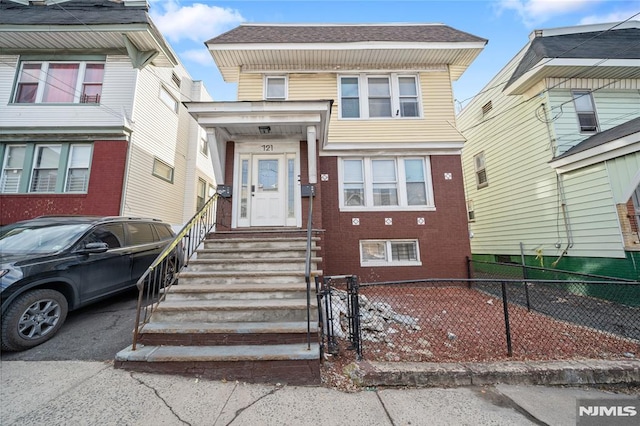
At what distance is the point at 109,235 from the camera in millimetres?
4598

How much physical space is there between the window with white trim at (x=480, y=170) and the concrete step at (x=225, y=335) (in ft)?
33.5

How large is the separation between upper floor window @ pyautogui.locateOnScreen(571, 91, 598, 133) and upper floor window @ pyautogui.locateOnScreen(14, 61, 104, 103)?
1505 centimetres

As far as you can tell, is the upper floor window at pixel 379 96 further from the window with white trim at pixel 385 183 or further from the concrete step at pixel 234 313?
the concrete step at pixel 234 313

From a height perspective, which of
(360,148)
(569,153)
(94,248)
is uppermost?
(360,148)

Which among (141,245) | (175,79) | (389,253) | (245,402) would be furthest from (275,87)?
(245,402)

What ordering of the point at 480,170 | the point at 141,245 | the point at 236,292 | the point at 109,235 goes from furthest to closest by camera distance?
the point at 480,170
the point at 141,245
the point at 109,235
the point at 236,292

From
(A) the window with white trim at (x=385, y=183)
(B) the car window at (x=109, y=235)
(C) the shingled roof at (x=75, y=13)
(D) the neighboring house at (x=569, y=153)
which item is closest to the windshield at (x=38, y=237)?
(B) the car window at (x=109, y=235)

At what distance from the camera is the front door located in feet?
21.2

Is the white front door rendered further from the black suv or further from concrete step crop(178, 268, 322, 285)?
the black suv

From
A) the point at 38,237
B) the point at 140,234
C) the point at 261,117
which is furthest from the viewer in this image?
the point at 261,117

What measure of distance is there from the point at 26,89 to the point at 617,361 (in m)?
15.1

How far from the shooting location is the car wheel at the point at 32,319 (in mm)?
3131

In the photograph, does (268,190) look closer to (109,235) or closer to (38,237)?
(109,235)

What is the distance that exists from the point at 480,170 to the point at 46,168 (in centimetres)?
1535
